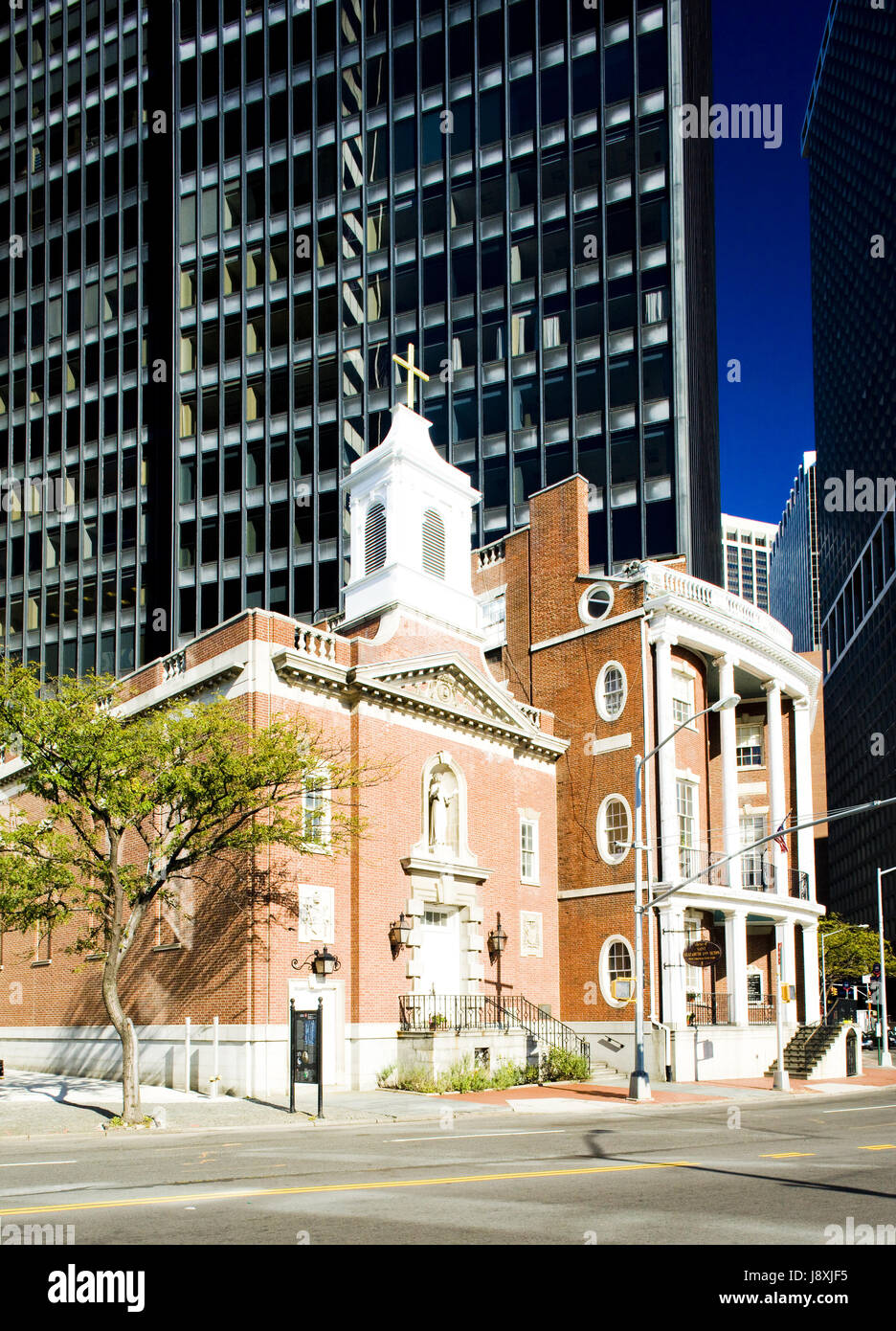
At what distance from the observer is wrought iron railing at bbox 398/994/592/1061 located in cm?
2944

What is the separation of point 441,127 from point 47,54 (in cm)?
2848

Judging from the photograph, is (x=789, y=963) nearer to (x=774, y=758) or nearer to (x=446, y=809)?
(x=774, y=758)

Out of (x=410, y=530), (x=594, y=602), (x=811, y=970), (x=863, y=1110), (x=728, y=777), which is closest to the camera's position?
(x=863, y=1110)

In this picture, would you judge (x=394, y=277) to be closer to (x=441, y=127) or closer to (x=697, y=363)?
(x=441, y=127)

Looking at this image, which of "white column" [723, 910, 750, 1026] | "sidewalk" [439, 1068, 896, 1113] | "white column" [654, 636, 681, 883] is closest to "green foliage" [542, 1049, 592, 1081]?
"sidewalk" [439, 1068, 896, 1113]

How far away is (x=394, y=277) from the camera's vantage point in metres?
62.6

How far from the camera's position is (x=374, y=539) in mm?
35812

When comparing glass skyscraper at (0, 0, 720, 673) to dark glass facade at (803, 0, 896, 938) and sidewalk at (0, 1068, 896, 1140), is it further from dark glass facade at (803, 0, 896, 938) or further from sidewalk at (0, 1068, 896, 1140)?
dark glass facade at (803, 0, 896, 938)

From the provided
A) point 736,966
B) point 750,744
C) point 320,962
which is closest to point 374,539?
point 320,962

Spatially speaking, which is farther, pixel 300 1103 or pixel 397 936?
pixel 397 936

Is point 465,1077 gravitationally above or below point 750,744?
below

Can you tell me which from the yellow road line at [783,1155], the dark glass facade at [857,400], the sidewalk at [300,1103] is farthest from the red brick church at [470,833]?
the dark glass facade at [857,400]

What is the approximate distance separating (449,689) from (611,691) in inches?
256

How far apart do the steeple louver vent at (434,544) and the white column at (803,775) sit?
635 inches
